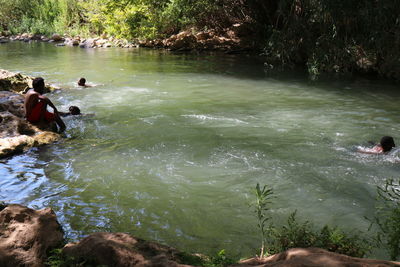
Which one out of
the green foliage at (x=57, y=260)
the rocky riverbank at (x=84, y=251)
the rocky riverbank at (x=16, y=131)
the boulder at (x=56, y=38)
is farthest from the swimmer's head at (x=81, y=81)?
the boulder at (x=56, y=38)

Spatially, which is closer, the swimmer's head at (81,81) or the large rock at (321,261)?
the large rock at (321,261)

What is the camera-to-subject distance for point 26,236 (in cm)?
318

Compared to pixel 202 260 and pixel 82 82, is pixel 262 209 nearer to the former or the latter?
pixel 202 260

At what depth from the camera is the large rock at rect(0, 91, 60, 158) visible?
675 centimetres

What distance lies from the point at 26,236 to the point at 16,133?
188 inches

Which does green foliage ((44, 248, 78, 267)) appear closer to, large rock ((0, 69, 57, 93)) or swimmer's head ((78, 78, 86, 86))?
large rock ((0, 69, 57, 93))

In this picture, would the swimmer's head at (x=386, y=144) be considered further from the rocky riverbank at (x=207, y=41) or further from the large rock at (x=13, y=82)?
the rocky riverbank at (x=207, y=41)

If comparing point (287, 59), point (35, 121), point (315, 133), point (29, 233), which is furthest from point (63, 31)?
point (29, 233)

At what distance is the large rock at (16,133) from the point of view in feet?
22.2

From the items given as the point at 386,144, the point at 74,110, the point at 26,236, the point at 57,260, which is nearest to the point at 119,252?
the point at 57,260

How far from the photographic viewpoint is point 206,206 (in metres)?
4.87

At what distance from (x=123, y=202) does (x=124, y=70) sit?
40.5ft

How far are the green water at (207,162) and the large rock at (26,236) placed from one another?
76cm

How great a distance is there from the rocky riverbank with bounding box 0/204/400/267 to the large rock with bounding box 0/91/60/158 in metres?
3.69
